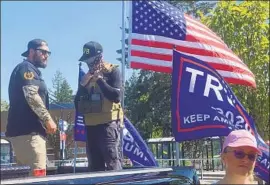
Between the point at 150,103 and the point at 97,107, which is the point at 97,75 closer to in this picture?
the point at 97,107

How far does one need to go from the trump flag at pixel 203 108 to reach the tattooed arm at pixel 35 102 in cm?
237

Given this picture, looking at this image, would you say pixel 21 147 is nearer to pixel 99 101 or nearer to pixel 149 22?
pixel 99 101

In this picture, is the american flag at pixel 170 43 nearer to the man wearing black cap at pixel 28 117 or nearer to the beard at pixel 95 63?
the beard at pixel 95 63

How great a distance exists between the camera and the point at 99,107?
14.9 feet

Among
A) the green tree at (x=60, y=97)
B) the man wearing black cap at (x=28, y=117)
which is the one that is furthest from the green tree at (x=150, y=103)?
the man wearing black cap at (x=28, y=117)

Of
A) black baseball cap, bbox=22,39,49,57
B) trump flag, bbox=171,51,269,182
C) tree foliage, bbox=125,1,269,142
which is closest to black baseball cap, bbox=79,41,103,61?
black baseball cap, bbox=22,39,49,57

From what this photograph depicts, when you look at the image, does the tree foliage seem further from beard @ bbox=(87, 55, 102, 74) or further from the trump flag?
beard @ bbox=(87, 55, 102, 74)

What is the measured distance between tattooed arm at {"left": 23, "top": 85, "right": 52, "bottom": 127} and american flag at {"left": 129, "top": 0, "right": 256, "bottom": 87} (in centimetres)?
362

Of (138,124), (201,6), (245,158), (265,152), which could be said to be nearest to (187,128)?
(265,152)

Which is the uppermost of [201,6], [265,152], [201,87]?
[201,6]

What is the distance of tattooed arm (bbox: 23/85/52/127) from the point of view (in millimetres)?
4102

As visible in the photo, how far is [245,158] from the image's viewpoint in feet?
8.92

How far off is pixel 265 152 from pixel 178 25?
2615 mm

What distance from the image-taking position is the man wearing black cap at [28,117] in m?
4.05
